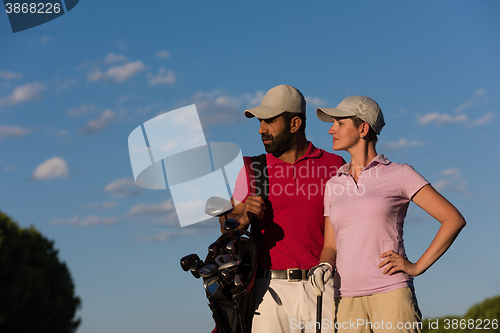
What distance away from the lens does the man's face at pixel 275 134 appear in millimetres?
5129

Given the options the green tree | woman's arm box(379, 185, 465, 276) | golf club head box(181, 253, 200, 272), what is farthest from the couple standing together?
the green tree

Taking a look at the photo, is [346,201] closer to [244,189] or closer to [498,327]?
[244,189]

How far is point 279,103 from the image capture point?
16.8 feet

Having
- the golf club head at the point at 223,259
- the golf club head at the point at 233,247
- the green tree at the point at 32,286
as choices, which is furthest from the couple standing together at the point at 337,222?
the green tree at the point at 32,286

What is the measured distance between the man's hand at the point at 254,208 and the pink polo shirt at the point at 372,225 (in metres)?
0.91

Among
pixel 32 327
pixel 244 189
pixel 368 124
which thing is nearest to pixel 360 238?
pixel 368 124

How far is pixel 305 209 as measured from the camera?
4789mm

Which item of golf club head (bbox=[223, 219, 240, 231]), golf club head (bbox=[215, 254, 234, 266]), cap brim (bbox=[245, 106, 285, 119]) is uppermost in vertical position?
cap brim (bbox=[245, 106, 285, 119])

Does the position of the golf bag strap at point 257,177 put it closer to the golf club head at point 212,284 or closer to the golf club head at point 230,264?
the golf club head at point 230,264

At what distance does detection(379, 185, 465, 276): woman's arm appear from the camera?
356 centimetres

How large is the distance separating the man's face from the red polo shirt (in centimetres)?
16

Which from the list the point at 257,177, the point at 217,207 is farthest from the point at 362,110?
the point at 217,207

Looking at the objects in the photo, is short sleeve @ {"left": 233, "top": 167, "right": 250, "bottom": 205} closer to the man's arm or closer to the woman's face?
the man's arm

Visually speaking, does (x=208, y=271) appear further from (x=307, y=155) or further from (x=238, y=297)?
(x=307, y=155)
